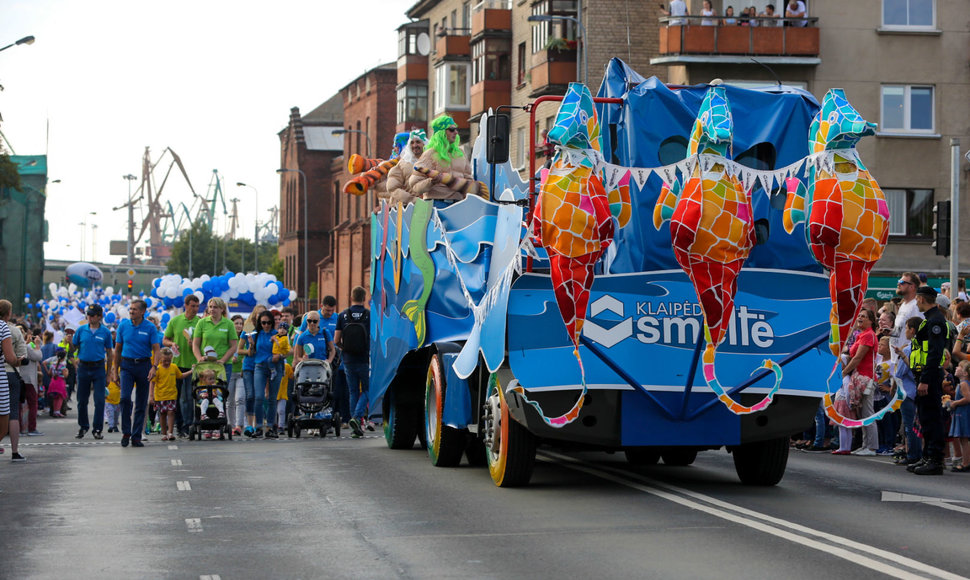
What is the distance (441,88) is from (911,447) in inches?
1987

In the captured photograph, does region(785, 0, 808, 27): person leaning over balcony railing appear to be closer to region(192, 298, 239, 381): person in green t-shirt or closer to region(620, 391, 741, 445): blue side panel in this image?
region(192, 298, 239, 381): person in green t-shirt

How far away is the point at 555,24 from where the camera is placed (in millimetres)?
49844

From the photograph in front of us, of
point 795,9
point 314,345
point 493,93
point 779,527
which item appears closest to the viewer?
point 779,527

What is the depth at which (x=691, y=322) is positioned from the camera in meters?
11.5

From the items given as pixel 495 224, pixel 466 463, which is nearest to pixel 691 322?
pixel 495 224

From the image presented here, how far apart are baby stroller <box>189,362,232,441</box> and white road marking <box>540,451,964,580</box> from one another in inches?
265

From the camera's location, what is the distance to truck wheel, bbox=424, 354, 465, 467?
14.4 m

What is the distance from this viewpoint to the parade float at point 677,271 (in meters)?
10.9

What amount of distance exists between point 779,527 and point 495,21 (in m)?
48.6

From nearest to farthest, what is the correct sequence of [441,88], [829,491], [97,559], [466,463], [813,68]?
[97,559] < [829,491] < [466,463] < [813,68] < [441,88]

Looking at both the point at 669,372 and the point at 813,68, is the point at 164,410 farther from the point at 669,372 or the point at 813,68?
the point at 813,68

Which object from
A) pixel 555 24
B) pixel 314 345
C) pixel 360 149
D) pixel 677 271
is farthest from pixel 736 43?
pixel 360 149

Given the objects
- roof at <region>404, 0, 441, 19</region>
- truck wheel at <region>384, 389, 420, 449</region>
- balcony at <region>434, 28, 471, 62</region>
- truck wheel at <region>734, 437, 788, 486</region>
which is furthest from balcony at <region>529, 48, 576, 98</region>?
truck wheel at <region>734, 437, 788, 486</region>

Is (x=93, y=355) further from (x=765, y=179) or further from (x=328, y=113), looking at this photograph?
(x=328, y=113)
